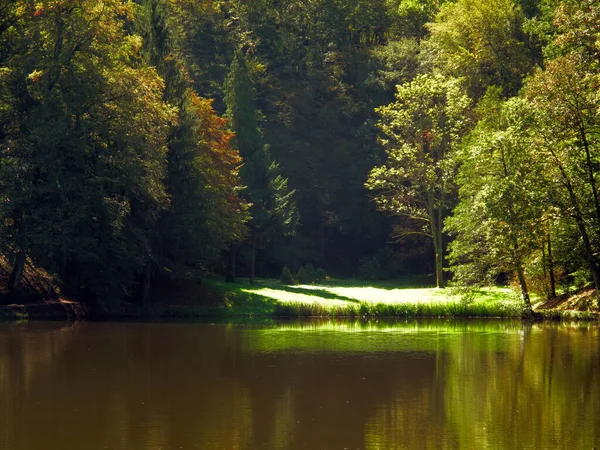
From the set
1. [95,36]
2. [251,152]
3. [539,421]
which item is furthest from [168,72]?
[539,421]

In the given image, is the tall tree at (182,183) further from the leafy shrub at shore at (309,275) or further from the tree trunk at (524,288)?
the leafy shrub at shore at (309,275)

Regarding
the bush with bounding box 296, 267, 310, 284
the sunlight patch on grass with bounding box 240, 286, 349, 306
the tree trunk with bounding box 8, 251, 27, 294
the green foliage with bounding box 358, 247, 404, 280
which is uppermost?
the green foliage with bounding box 358, 247, 404, 280

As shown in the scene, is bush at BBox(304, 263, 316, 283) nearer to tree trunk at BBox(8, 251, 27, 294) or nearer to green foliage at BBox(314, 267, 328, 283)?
green foliage at BBox(314, 267, 328, 283)

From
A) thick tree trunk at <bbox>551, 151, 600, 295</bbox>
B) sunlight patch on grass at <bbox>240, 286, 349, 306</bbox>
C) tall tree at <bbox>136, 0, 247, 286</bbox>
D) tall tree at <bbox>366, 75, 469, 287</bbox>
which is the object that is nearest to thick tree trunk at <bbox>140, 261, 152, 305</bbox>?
tall tree at <bbox>136, 0, 247, 286</bbox>

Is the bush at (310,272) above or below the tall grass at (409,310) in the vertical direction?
above

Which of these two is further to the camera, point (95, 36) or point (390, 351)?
point (95, 36)

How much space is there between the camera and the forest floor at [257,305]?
41.4 metres

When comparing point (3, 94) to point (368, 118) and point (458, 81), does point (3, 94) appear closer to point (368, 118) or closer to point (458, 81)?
point (458, 81)

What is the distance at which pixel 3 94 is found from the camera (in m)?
42.2

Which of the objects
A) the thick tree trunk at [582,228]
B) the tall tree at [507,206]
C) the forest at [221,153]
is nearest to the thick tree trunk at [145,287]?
the forest at [221,153]

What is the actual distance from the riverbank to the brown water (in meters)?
6.71

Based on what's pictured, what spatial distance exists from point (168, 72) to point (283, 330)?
18.5 meters

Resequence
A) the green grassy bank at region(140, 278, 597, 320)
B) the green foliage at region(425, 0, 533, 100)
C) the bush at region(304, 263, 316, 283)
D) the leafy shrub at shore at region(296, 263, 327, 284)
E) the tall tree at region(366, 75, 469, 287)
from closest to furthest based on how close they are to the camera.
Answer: the green grassy bank at region(140, 278, 597, 320) → the tall tree at region(366, 75, 469, 287) → the green foliage at region(425, 0, 533, 100) → the leafy shrub at shore at region(296, 263, 327, 284) → the bush at region(304, 263, 316, 283)

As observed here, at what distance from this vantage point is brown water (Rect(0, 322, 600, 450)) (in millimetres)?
16109
